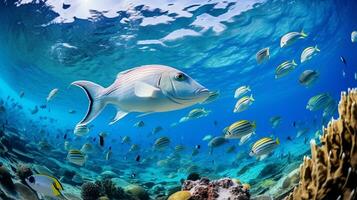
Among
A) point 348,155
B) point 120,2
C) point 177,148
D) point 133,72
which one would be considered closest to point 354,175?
point 348,155

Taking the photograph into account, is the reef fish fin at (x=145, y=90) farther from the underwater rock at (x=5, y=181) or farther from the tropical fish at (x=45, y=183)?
the underwater rock at (x=5, y=181)

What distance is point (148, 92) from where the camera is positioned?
8.35ft

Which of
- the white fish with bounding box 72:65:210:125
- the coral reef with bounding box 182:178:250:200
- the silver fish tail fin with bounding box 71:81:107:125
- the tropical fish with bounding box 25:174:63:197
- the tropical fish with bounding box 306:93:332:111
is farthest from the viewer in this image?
the tropical fish with bounding box 306:93:332:111

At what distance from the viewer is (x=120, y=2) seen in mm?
18547

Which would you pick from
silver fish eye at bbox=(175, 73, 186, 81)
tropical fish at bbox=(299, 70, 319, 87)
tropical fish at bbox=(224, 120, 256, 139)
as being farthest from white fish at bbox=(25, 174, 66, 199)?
tropical fish at bbox=(299, 70, 319, 87)

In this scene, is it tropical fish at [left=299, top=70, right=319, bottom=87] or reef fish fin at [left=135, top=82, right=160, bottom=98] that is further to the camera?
tropical fish at [left=299, top=70, right=319, bottom=87]

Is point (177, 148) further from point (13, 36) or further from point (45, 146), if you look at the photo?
point (13, 36)

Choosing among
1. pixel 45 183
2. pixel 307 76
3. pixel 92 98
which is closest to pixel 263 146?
pixel 307 76

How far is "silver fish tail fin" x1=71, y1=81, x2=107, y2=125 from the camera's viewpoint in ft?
8.71

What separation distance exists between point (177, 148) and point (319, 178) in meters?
10.2

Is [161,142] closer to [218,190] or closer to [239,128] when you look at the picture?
[239,128]

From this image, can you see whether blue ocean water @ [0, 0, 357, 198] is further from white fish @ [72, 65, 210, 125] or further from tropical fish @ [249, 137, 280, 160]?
white fish @ [72, 65, 210, 125]

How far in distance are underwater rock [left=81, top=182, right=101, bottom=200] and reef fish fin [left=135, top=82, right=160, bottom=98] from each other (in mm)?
7121

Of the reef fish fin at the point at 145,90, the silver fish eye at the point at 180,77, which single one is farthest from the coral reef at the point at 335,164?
the reef fish fin at the point at 145,90
